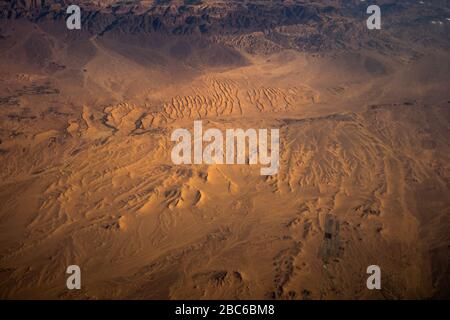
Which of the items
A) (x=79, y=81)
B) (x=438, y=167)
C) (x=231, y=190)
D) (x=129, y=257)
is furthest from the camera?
(x=79, y=81)

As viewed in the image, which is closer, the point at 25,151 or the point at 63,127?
the point at 25,151

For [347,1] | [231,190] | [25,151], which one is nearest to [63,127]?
[25,151]

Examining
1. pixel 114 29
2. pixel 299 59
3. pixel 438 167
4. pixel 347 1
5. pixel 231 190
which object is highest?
pixel 347 1

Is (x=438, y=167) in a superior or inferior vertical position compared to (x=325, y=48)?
inferior

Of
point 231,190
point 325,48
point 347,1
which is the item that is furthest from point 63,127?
point 347,1

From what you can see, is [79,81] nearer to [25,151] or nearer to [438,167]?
[25,151]

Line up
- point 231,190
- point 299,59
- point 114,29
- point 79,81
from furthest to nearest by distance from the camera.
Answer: point 114,29, point 299,59, point 79,81, point 231,190
